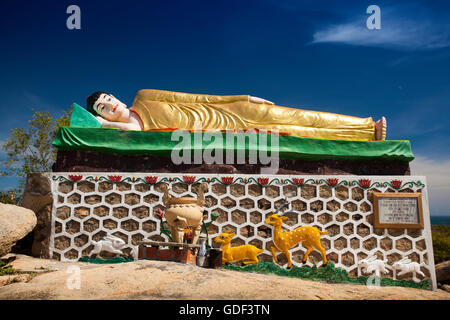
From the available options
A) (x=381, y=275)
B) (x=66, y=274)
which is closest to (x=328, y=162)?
(x=381, y=275)

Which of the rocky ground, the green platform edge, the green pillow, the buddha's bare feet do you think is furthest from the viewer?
the buddha's bare feet

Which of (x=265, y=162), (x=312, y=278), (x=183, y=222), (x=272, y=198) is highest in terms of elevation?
(x=265, y=162)

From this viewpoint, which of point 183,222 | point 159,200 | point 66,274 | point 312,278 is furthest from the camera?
point 159,200

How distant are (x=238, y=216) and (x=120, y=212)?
1923 millimetres

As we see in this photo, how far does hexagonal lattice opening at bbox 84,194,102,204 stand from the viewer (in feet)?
19.9

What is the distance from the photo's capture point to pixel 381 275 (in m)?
5.80

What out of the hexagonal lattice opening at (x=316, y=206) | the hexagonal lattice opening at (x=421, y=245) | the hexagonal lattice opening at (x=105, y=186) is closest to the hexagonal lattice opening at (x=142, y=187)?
the hexagonal lattice opening at (x=105, y=186)

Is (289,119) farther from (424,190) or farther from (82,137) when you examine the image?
(82,137)

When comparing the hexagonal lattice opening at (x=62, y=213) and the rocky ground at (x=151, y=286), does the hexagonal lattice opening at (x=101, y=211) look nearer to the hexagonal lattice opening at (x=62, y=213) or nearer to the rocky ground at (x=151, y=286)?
the hexagonal lattice opening at (x=62, y=213)

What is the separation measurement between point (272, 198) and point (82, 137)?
3.45 metres

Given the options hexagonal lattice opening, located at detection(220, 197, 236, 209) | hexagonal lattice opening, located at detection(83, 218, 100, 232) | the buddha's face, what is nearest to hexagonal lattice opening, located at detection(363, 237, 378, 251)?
hexagonal lattice opening, located at detection(220, 197, 236, 209)

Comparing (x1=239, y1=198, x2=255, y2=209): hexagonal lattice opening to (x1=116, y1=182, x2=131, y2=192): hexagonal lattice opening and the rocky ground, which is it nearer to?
(x1=116, y1=182, x2=131, y2=192): hexagonal lattice opening

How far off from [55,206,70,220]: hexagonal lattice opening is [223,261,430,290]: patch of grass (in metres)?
2.71

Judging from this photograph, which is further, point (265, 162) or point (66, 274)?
point (265, 162)
